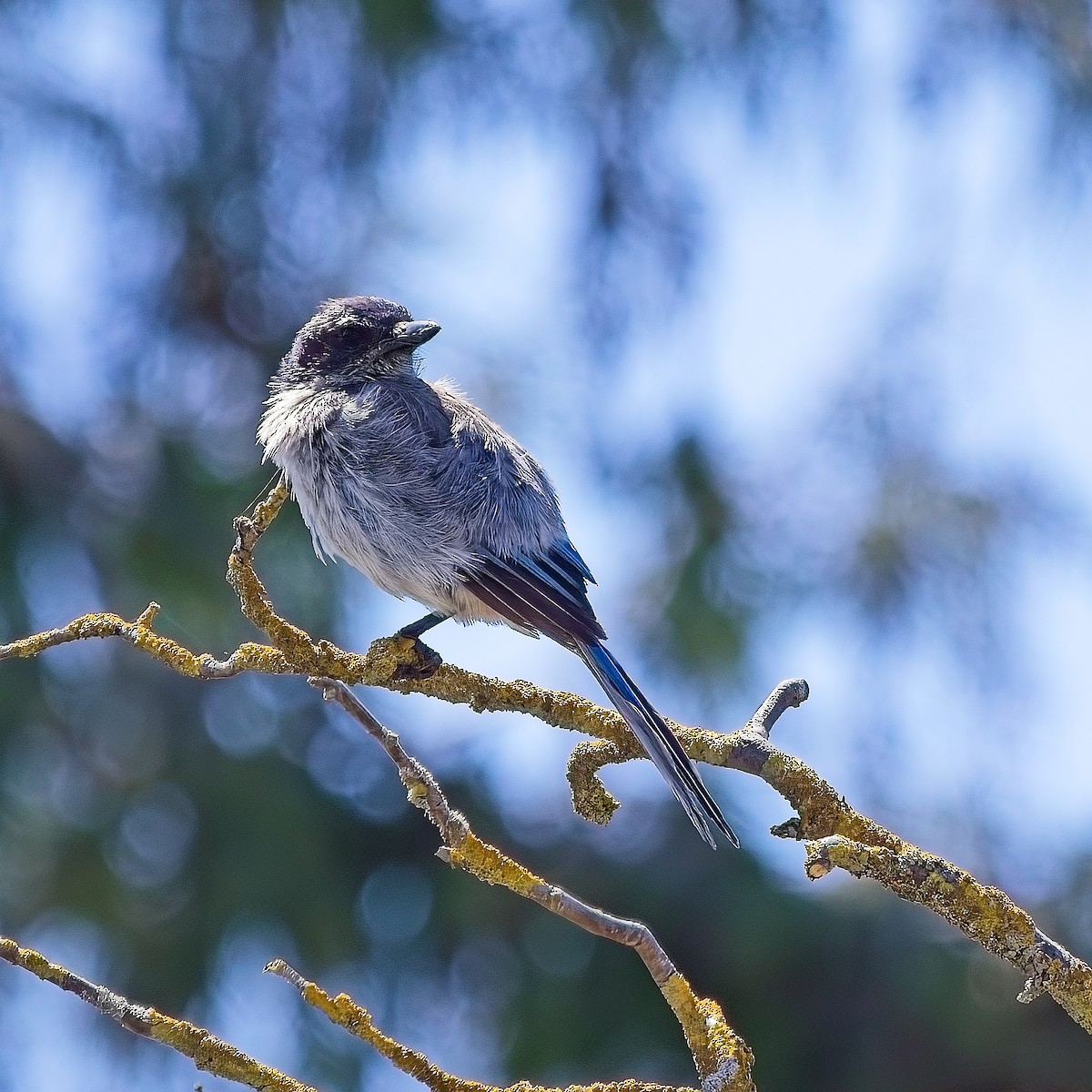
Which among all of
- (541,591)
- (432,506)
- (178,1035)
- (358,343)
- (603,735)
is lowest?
(178,1035)

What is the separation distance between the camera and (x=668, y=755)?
8.97 ft

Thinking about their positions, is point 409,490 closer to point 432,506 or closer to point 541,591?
point 432,506

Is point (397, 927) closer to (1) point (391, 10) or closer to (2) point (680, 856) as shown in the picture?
(2) point (680, 856)

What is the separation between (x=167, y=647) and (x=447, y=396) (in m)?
1.74

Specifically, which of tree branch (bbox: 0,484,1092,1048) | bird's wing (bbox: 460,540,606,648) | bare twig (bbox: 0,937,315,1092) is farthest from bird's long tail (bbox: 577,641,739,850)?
bare twig (bbox: 0,937,315,1092)

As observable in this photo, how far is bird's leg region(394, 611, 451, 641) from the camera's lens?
3.12 meters

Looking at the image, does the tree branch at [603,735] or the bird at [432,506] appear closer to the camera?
the tree branch at [603,735]

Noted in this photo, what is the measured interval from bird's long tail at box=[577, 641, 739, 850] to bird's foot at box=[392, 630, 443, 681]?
1.17 feet

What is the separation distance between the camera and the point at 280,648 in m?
2.55

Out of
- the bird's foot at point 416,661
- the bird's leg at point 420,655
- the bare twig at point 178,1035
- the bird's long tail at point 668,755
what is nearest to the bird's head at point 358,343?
the bird's leg at point 420,655

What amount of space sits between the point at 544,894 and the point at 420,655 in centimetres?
119

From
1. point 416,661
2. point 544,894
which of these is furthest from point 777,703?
point 544,894

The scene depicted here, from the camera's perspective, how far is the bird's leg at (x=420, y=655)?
280 centimetres

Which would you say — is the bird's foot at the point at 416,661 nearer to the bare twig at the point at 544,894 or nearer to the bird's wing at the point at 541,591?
the bird's wing at the point at 541,591
